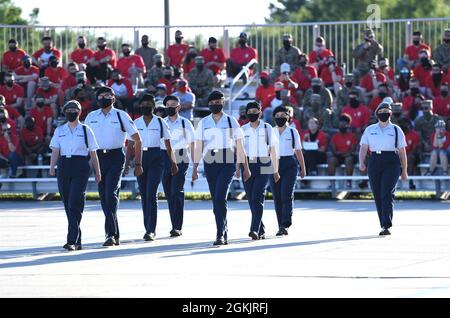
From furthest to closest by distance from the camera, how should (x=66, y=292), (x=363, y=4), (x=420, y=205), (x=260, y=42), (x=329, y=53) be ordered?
(x=363, y=4) < (x=260, y=42) < (x=329, y=53) < (x=420, y=205) < (x=66, y=292)

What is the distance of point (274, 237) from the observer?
19328 millimetres

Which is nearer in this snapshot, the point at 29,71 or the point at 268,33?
the point at 29,71

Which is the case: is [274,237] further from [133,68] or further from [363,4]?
[363,4]

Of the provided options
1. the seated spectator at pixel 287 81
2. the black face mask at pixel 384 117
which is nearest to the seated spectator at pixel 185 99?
the seated spectator at pixel 287 81

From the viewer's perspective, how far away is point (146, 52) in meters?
32.7

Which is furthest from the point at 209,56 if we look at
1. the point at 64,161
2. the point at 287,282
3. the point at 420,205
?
the point at 287,282

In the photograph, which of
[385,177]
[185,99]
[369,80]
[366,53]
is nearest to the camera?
[385,177]

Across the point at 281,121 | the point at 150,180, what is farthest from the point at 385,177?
the point at 150,180

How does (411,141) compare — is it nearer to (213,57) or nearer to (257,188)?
(213,57)

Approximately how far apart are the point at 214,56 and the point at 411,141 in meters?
6.15

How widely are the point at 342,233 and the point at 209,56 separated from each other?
12602 mm

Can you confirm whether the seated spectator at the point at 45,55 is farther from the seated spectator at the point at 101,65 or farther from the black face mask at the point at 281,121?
the black face mask at the point at 281,121

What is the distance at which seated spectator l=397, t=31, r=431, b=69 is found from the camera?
30652mm

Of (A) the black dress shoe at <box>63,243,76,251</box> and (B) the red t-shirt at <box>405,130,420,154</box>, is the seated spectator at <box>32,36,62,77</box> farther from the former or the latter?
(A) the black dress shoe at <box>63,243,76,251</box>
